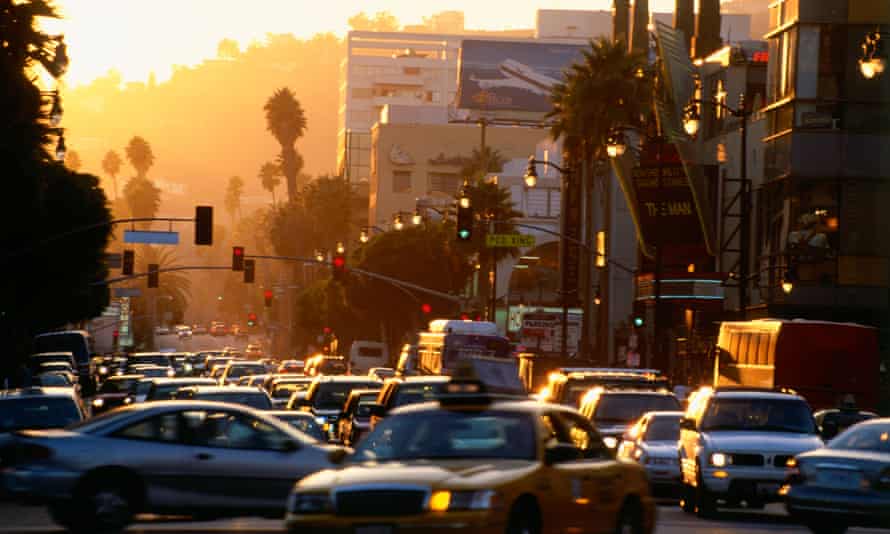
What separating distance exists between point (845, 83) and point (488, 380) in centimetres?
3620

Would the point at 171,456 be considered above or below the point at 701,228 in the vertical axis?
below

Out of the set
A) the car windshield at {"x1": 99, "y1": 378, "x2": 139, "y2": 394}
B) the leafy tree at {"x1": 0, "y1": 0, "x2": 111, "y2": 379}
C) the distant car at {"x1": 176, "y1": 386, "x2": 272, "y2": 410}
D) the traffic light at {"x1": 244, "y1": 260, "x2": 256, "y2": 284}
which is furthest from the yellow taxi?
the traffic light at {"x1": 244, "y1": 260, "x2": 256, "y2": 284}

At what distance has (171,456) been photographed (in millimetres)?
19391

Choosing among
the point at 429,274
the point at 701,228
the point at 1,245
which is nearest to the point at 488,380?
the point at 1,245

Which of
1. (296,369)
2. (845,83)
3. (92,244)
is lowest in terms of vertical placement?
(296,369)

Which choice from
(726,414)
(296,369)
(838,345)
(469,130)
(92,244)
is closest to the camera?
(726,414)

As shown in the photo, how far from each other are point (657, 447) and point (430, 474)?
1580 centimetres

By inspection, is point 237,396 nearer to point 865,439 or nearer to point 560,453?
point 865,439

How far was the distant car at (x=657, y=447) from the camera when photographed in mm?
29080

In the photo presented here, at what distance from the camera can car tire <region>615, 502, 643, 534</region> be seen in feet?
53.9

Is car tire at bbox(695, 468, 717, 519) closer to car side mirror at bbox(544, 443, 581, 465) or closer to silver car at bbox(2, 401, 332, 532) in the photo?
silver car at bbox(2, 401, 332, 532)

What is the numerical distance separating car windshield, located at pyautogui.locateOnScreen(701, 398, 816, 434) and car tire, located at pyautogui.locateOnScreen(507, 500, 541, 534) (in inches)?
453

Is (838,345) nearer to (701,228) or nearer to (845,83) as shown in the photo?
(845,83)

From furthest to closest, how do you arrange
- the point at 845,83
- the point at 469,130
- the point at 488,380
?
1. the point at 469,130
2. the point at 845,83
3. the point at 488,380
